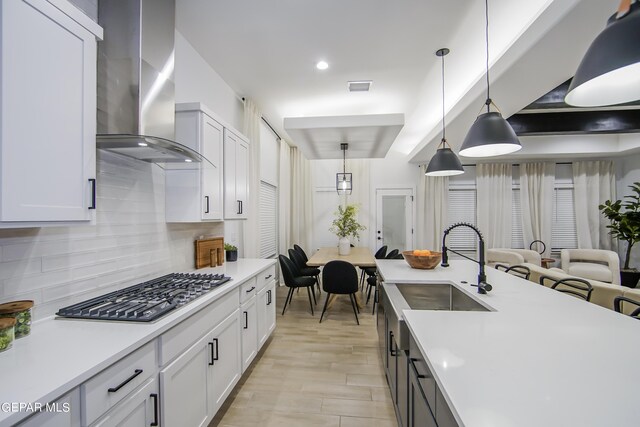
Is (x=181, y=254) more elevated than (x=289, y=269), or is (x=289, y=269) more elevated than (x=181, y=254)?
(x=181, y=254)

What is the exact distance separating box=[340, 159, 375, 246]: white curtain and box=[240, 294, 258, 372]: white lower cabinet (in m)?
4.01

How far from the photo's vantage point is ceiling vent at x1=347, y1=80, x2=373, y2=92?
336 centimetres

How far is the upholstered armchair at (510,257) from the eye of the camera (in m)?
4.88

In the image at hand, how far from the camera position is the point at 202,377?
1671 millimetres

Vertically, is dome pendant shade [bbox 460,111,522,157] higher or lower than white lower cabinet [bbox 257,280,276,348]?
higher

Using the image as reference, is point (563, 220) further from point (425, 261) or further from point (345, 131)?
point (345, 131)

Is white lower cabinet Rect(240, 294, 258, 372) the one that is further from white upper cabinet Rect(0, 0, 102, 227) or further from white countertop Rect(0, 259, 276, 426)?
white upper cabinet Rect(0, 0, 102, 227)

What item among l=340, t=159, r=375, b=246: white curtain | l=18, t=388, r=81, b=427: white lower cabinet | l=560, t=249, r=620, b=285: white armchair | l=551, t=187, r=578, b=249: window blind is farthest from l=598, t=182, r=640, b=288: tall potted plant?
l=18, t=388, r=81, b=427: white lower cabinet

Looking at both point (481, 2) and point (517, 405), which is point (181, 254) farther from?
point (481, 2)

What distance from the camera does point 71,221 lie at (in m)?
1.21

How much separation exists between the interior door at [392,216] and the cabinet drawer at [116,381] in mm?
5558

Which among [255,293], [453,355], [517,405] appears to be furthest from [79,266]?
[517,405]

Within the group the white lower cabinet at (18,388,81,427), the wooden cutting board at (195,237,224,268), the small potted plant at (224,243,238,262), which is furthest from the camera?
the small potted plant at (224,243,238,262)

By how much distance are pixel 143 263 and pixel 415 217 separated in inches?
217
